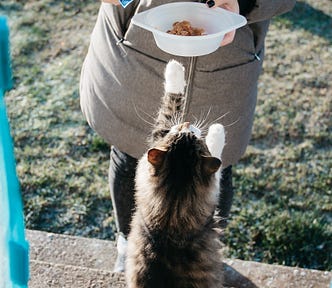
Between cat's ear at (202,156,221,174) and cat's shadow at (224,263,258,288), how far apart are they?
0.79 m

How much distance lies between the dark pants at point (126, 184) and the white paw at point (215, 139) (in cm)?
19

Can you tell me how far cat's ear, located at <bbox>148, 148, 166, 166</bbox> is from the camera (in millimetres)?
1718

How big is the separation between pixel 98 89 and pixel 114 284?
74cm

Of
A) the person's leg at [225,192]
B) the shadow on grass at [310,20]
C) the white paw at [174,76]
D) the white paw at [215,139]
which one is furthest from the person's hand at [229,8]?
the shadow on grass at [310,20]

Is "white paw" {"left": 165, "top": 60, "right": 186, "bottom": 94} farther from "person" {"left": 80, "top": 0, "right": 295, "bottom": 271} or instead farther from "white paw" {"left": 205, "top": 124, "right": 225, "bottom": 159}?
"white paw" {"left": 205, "top": 124, "right": 225, "bottom": 159}

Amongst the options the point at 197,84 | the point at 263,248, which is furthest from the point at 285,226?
the point at 197,84

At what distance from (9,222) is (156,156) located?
0.50 m

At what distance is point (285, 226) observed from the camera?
2680 mm

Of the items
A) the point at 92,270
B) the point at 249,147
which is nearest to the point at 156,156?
the point at 92,270

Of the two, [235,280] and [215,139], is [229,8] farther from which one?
[235,280]

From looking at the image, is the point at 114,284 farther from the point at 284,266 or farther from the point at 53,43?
the point at 53,43

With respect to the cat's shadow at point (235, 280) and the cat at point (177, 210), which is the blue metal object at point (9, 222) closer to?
the cat at point (177, 210)

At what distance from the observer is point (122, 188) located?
2195mm

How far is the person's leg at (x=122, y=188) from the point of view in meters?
2.12
